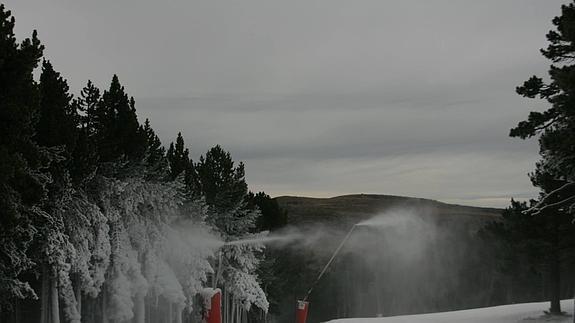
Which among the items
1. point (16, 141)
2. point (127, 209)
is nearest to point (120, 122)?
point (127, 209)

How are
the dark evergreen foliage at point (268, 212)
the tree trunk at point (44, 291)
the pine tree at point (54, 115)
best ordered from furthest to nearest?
the dark evergreen foliage at point (268, 212), the tree trunk at point (44, 291), the pine tree at point (54, 115)

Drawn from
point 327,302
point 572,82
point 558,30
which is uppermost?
point 558,30

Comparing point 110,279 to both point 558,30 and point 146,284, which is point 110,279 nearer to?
point 146,284

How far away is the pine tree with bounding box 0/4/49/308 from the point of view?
2273cm

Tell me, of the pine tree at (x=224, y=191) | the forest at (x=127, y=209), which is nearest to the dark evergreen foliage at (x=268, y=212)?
the forest at (x=127, y=209)

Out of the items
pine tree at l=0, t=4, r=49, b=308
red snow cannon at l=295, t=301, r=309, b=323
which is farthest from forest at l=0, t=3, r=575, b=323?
red snow cannon at l=295, t=301, r=309, b=323

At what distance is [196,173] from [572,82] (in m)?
41.1

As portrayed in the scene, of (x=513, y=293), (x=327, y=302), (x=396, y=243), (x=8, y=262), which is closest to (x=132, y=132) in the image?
(x=8, y=262)

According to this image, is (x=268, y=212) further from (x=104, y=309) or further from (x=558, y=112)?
(x=558, y=112)

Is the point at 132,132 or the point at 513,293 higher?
the point at 132,132

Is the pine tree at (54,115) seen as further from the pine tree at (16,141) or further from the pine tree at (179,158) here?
the pine tree at (179,158)

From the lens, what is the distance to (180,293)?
43.6 meters

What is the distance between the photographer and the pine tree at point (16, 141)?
22.7 meters

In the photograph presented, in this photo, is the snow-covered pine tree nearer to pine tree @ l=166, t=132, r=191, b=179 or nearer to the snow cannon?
pine tree @ l=166, t=132, r=191, b=179
